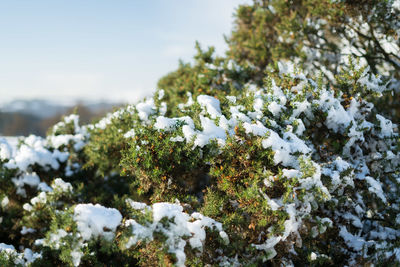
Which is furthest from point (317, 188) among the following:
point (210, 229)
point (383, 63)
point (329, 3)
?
point (383, 63)

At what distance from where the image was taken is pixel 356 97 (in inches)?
182

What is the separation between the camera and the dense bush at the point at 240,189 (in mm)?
2998

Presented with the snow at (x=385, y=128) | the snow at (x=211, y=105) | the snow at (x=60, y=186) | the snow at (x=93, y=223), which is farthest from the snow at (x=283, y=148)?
the snow at (x=60, y=186)

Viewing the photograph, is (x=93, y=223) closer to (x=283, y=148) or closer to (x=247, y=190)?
(x=247, y=190)

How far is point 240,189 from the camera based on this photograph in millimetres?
3520

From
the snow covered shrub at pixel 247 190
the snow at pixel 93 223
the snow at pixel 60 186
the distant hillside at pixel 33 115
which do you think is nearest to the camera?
the snow at pixel 93 223

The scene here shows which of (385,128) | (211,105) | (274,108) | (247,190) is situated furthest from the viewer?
(385,128)

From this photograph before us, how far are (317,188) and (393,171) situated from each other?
2504 mm

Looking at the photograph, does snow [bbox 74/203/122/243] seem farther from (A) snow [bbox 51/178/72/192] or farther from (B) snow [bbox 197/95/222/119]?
(A) snow [bbox 51/178/72/192]

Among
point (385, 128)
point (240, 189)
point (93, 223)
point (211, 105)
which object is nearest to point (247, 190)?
point (240, 189)

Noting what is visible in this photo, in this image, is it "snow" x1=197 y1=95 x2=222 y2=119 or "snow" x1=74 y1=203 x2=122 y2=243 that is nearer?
"snow" x1=74 y1=203 x2=122 y2=243

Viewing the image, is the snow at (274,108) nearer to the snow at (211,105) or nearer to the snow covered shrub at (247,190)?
the snow covered shrub at (247,190)

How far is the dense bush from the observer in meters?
3.00

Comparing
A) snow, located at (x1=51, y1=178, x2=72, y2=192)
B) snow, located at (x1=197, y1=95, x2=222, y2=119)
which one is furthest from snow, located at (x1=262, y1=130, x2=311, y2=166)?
snow, located at (x1=51, y1=178, x2=72, y2=192)
